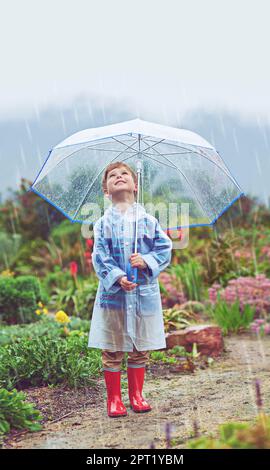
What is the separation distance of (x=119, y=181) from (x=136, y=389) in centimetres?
155

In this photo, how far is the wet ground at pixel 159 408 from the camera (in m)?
3.62

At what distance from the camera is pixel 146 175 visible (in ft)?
15.0

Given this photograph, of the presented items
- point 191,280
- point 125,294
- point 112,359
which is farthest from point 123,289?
point 191,280

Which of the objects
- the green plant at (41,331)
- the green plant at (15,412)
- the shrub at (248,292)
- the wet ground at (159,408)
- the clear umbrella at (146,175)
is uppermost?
the clear umbrella at (146,175)

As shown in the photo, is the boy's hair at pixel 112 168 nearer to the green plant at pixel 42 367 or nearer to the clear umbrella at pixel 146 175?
the clear umbrella at pixel 146 175

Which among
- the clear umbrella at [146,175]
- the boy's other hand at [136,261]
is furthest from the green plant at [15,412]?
the clear umbrella at [146,175]

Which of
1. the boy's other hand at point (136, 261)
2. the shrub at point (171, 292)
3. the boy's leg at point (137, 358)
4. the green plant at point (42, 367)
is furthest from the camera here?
the shrub at point (171, 292)

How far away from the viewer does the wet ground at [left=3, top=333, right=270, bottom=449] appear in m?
3.62

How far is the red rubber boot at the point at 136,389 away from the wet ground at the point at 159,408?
6 centimetres

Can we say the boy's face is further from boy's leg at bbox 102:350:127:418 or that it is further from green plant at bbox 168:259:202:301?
green plant at bbox 168:259:202:301

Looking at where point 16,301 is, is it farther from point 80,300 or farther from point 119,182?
point 119,182

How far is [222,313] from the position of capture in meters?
7.58

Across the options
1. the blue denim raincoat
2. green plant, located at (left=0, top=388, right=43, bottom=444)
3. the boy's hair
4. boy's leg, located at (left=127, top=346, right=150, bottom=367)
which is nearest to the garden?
green plant, located at (left=0, top=388, right=43, bottom=444)
